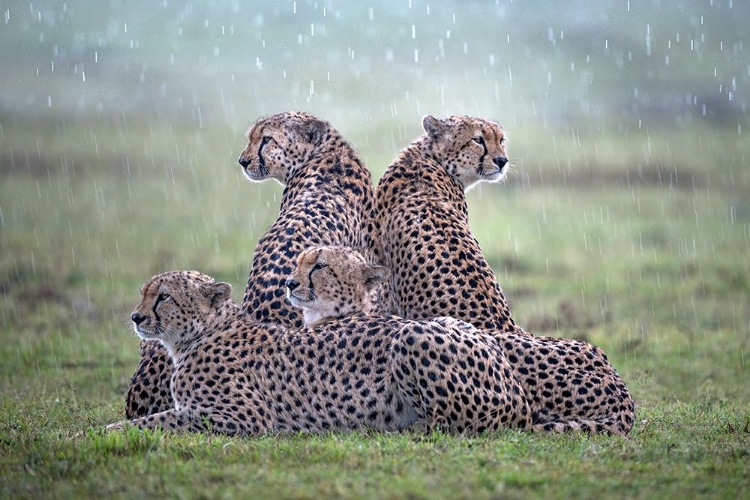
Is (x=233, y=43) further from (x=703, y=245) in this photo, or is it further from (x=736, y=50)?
(x=703, y=245)

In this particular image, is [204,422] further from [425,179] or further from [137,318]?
[425,179]

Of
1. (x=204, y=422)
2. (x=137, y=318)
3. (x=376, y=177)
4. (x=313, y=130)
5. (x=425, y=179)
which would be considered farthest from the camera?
(x=376, y=177)

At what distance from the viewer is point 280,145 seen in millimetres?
7566

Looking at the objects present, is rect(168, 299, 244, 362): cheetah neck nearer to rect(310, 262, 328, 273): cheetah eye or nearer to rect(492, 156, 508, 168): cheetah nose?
rect(310, 262, 328, 273): cheetah eye

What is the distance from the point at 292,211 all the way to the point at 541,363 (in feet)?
6.44

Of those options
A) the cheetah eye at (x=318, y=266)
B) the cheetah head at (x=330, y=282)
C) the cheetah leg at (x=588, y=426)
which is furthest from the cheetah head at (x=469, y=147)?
the cheetah leg at (x=588, y=426)

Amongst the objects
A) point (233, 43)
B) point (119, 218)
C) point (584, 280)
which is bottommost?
point (584, 280)

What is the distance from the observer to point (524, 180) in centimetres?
1967

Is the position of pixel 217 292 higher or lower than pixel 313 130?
lower

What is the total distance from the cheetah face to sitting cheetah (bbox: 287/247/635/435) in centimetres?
147

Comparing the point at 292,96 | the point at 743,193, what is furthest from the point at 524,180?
the point at 292,96

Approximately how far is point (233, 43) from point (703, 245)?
18992 mm

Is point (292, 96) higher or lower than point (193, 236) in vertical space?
higher

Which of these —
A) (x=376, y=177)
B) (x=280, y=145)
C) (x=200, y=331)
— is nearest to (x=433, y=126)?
(x=280, y=145)
